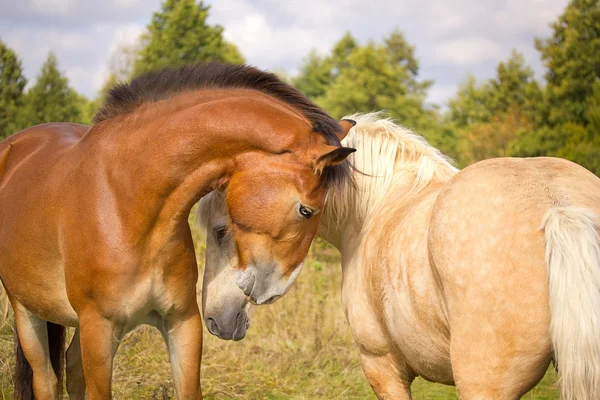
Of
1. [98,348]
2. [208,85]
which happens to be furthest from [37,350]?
[208,85]

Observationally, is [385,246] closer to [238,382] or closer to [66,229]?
[66,229]

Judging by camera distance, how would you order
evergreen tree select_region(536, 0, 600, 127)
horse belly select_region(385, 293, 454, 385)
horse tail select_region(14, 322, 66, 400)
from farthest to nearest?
evergreen tree select_region(536, 0, 600, 127)
horse tail select_region(14, 322, 66, 400)
horse belly select_region(385, 293, 454, 385)

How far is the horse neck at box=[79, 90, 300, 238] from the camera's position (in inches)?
129

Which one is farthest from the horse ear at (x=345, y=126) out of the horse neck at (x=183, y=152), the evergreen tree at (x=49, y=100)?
the evergreen tree at (x=49, y=100)

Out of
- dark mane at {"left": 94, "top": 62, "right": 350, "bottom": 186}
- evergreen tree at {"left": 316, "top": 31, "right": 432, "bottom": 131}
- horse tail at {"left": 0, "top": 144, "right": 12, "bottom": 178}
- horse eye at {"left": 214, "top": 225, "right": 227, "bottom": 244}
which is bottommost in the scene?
horse eye at {"left": 214, "top": 225, "right": 227, "bottom": 244}

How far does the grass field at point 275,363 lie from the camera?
220 inches

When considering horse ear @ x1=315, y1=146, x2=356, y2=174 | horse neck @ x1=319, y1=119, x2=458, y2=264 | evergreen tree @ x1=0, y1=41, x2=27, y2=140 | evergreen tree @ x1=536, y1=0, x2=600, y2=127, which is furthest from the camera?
evergreen tree @ x1=0, y1=41, x2=27, y2=140

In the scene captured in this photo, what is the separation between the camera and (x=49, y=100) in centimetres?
2105

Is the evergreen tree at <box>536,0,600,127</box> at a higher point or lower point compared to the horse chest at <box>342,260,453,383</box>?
higher

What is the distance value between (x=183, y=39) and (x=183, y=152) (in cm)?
2296

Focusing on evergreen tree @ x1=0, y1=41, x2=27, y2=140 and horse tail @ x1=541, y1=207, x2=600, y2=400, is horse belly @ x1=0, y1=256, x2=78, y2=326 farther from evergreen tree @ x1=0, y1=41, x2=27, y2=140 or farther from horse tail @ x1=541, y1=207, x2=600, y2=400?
evergreen tree @ x1=0, y1=41, x2=27, y2=140

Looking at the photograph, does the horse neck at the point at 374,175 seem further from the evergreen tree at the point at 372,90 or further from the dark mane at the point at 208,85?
the evergreen tree at the point at 372,90

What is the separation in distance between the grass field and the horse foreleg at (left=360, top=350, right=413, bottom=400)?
181cm

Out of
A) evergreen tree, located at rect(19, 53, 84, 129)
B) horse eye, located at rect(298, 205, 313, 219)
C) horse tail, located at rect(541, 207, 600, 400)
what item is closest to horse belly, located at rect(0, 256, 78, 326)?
horse eye, located at rect(298, 205, 313, 219)
